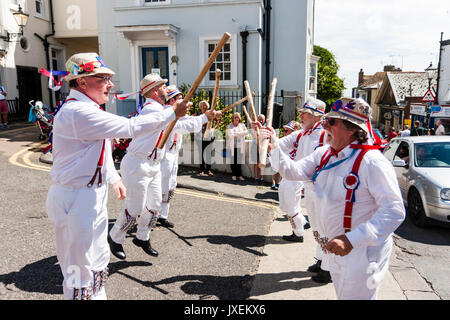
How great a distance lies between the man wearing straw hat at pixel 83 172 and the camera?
281 cm

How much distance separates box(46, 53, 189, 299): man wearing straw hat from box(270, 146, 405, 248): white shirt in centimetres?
142

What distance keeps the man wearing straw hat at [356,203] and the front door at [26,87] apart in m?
19.1

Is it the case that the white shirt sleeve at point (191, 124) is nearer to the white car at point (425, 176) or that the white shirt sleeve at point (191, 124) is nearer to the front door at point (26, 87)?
the white car at point (425, 176)

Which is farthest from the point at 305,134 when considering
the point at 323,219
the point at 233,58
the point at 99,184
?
the point at 233,58

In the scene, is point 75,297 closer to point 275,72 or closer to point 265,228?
point 265,228

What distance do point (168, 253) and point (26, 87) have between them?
18292 millimetres

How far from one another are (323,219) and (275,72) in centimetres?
1382

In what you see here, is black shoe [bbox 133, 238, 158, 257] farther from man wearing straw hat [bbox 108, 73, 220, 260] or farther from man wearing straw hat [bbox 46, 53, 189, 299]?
man wearing straw hat [bbox 46, 53, 189, 299]

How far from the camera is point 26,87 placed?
63.6 feet

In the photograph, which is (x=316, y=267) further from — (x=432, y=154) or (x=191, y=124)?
(x=432, y=154)

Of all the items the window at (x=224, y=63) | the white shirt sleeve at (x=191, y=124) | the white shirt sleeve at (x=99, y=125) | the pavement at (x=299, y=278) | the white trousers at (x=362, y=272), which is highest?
the window at (x=224, y=63)

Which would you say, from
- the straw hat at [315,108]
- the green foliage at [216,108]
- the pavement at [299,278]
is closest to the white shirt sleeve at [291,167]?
the pavement at [299,278]

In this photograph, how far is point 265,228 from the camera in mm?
6039

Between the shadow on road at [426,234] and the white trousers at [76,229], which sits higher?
the white trousers at [76,229]
